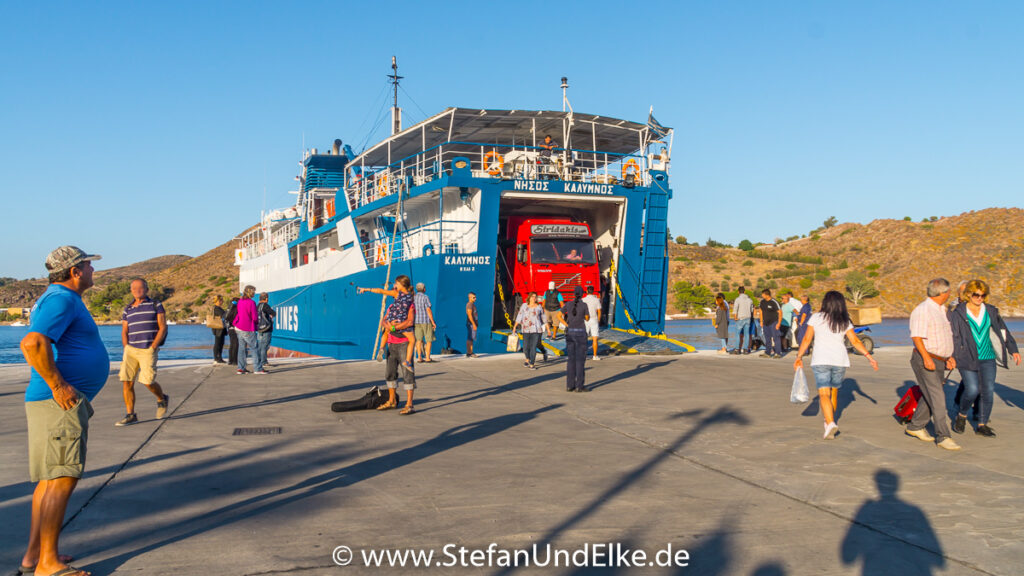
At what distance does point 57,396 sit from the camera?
3.94m

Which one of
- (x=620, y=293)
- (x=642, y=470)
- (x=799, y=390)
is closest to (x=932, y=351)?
(x=799, y=390)

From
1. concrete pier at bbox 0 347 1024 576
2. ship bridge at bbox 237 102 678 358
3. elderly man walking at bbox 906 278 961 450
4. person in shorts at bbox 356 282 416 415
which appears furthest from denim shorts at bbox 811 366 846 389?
ship bridge at bbox 237 102 678 358

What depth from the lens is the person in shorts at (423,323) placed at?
1573 cm

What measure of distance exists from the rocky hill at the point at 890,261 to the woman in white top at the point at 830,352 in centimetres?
6494


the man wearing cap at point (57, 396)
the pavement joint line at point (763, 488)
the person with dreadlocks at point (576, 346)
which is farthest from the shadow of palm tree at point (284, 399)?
the man wearing cap at point (57, 396)

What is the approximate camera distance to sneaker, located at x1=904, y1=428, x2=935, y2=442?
7.57 metres

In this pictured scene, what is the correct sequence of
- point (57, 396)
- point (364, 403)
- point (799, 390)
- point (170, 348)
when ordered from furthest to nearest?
point (170, 348)
point (364, 403)
point (799, 390)
point (57, 396)

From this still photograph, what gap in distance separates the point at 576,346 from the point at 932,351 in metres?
5.48

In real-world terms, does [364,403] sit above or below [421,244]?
below

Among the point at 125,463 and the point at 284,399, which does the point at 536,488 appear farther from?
the point at 284,399

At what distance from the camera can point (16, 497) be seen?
533 cm

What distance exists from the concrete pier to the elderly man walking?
1.15ft

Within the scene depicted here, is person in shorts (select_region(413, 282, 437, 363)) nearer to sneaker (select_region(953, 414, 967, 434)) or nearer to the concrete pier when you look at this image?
the concrete pier

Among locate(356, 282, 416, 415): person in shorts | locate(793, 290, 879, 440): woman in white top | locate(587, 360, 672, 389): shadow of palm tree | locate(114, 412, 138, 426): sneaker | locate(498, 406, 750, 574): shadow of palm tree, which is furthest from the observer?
locate(587, 360, 672, 389): shadow of palm tree
